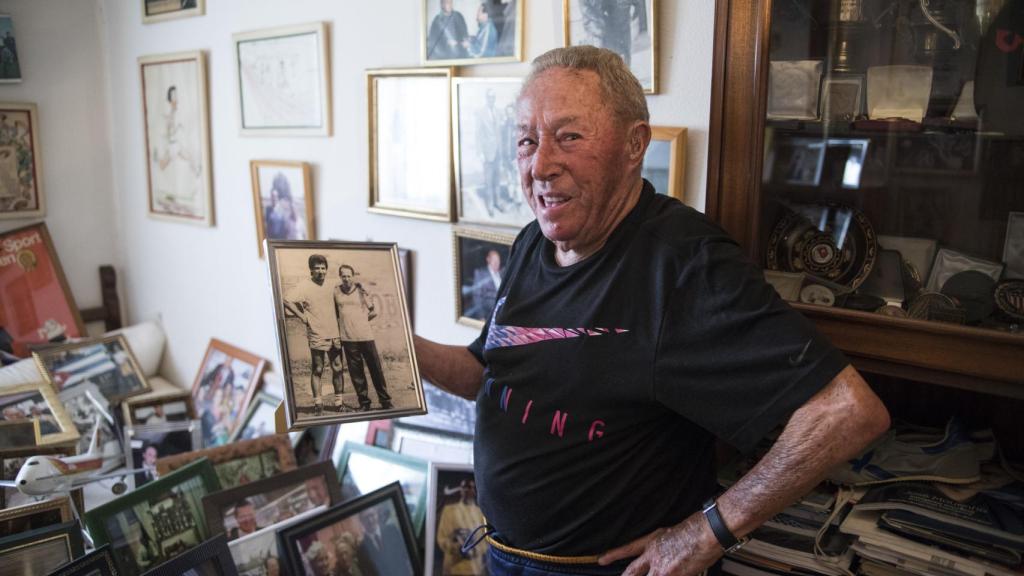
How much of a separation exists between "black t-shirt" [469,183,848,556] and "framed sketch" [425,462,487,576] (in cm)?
54

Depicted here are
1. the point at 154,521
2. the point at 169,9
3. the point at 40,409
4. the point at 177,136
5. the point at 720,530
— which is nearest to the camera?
the point at 720,530

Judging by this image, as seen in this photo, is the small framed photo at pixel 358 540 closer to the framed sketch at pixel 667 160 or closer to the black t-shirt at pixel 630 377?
the black t-shirt at pixel 630 377

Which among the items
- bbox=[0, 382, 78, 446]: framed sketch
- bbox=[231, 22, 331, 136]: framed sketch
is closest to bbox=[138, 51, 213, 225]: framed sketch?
bbox=[231, 22, 331, 136]: framed sketch

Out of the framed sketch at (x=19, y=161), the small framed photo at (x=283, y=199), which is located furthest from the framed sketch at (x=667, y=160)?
the framed sketch at (x=19, y=161)

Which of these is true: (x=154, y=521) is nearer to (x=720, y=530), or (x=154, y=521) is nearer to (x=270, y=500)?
(x=270, y=500)

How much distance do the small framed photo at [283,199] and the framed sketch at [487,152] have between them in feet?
2.42

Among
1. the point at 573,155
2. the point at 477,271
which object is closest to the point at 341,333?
the point at 573,155

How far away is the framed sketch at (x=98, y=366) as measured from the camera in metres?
2.82

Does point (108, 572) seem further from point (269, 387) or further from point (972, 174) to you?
point (972, 174)

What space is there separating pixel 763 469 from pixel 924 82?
71 cm

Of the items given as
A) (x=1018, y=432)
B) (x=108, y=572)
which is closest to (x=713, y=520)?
(x=1018, y=432)

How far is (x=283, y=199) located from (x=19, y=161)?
4.43 feet

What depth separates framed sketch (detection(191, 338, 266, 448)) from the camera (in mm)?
2994

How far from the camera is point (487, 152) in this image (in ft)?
6.86
